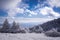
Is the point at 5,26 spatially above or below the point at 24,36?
above

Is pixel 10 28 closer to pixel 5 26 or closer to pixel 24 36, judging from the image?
pixel 5 26

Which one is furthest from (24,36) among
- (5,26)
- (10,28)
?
(5,26)

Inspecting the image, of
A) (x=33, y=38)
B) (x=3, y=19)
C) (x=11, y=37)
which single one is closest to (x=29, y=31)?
(x=33, y=38)

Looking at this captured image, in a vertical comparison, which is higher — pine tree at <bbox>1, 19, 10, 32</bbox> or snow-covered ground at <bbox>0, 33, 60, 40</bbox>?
pine tree at <bbox>1, 19, 10, 32</bbox>

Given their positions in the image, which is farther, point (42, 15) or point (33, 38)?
point (42, 15)

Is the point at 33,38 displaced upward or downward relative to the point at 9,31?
downward

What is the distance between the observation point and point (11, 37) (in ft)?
6.11

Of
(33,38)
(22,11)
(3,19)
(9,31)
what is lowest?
(33,38)

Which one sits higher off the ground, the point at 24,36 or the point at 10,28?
the point at 10,28

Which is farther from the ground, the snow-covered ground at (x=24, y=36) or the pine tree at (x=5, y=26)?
the pine tree at (x=5, y=26)

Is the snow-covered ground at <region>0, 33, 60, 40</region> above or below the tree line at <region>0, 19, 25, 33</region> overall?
below

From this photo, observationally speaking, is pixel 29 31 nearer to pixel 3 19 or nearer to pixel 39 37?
pixel 39 37

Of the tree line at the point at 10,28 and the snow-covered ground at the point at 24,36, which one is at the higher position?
the tree line at the point at 10,28

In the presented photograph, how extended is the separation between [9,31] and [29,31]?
41cm
